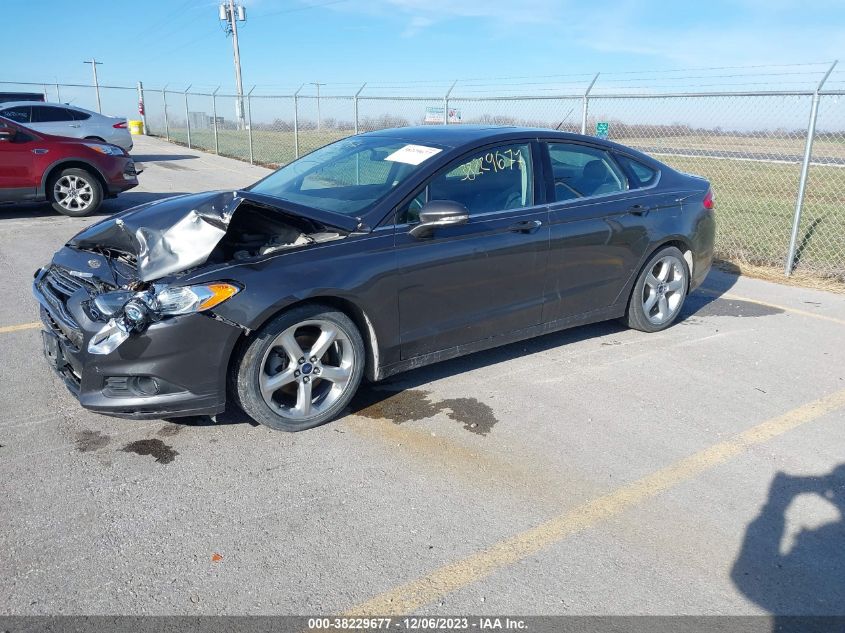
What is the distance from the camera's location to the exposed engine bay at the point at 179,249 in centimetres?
346

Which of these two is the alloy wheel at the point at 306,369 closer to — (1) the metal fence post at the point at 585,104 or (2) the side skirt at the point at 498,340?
(2) the side skirt at the point at 498,340

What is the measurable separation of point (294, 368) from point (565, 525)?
1.63 metres

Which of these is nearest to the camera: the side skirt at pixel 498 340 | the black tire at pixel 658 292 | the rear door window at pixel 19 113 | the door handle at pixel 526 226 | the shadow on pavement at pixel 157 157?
the side skirt at pixel 498 340

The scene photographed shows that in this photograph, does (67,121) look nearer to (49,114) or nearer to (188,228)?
(49,114)

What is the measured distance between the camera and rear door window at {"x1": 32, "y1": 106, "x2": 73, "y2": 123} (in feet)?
54.5

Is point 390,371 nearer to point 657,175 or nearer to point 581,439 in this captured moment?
point 581,439

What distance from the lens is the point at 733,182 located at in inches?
730

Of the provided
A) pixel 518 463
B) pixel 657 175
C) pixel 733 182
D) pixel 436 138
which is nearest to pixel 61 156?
pixel 436 138

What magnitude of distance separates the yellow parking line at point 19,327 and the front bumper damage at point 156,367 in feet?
7.04

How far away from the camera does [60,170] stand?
35.0 ft

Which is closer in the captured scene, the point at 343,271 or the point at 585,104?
the point at 343,271

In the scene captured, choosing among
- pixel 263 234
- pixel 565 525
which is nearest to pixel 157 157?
pixel 263 234

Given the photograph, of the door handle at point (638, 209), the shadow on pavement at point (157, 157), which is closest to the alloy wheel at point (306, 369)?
the door handle at point (638, 209)

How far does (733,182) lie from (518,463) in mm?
17279
